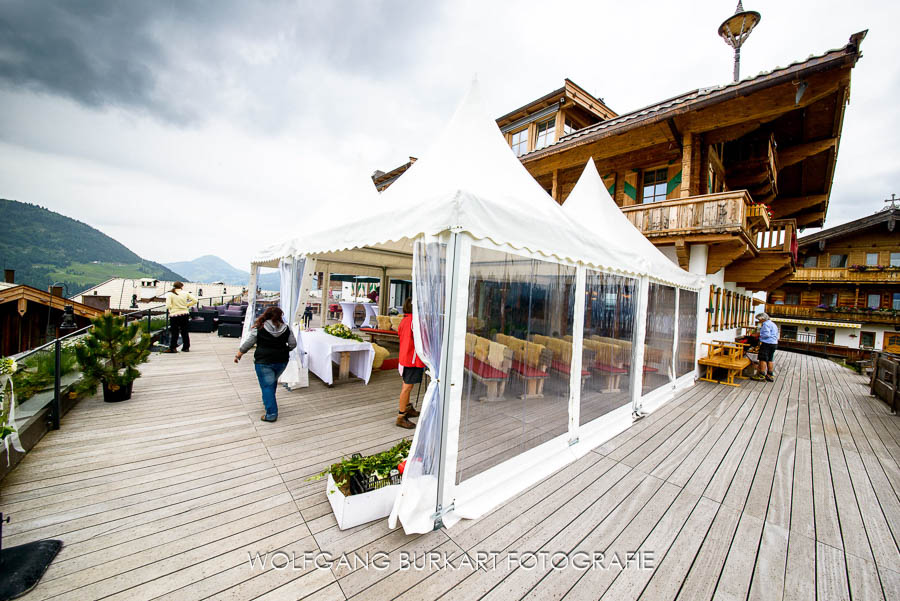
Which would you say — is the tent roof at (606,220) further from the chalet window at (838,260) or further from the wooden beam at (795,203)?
the chalet window at (838,260)

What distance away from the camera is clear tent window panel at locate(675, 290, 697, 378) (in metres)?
6.80

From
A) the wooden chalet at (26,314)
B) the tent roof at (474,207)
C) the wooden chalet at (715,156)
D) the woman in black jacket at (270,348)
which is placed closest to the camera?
the tent roof at (474,207)

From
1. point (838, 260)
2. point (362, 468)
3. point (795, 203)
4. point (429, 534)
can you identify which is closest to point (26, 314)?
point (362, 468)

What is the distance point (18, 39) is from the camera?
9.30m

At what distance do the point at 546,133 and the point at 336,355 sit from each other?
36.9ft

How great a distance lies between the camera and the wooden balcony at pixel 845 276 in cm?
1927

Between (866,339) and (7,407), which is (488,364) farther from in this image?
(866,339)

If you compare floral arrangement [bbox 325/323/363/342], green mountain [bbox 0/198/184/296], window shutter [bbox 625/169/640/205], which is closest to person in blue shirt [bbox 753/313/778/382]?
window shutter [bbox 625/169/640/205]

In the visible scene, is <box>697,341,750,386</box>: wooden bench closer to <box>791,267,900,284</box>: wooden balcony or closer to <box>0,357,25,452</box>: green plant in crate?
<box>0,357,25,452</box>: green plant in crate

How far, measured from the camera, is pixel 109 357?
4277mm

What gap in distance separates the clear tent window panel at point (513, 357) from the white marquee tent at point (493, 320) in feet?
0.04

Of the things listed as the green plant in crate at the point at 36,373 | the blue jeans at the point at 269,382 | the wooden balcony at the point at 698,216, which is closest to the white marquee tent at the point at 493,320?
the blue jeans at the point at 269,382

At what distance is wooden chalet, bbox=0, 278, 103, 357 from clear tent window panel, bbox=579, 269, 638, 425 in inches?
518

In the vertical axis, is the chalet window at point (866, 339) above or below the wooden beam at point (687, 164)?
below
